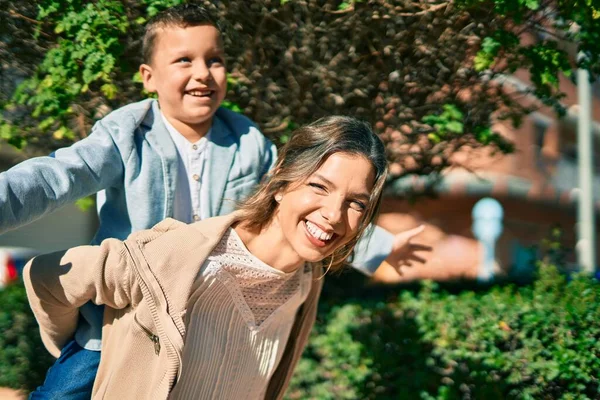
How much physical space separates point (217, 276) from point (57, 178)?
608 millimetres

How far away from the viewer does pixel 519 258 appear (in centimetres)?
2056

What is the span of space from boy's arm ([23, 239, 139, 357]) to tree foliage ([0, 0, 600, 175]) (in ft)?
2.94

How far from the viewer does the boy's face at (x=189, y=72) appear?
3025 mm

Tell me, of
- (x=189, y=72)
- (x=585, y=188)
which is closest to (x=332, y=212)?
(x=189, y=72)

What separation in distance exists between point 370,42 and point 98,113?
136cm

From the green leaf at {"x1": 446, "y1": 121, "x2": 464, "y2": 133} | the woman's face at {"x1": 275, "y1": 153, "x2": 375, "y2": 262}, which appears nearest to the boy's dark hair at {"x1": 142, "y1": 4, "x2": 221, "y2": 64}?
the woman's face at {"x1": 275, "y1": 153, "x2": 375, "y2": 262}

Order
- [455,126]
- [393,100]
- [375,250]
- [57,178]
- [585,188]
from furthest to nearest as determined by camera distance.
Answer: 1. [585,188]
2. [393,100]
3. [455,126]
4. [375,250]
5. [57,178]

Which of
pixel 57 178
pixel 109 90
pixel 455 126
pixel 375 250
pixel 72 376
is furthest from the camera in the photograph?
pixel 455 126

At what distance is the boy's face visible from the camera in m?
3.03

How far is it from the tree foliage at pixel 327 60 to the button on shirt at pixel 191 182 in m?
0.50

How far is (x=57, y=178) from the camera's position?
2.62 meters

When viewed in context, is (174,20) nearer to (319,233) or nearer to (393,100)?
(319,233)

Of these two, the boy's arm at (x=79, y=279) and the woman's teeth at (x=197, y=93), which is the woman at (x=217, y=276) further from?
the woman's teeth at (x=197, y=93)

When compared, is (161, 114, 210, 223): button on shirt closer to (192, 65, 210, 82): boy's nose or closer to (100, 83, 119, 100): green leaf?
(192, 65, 210, 82): boy's nose
